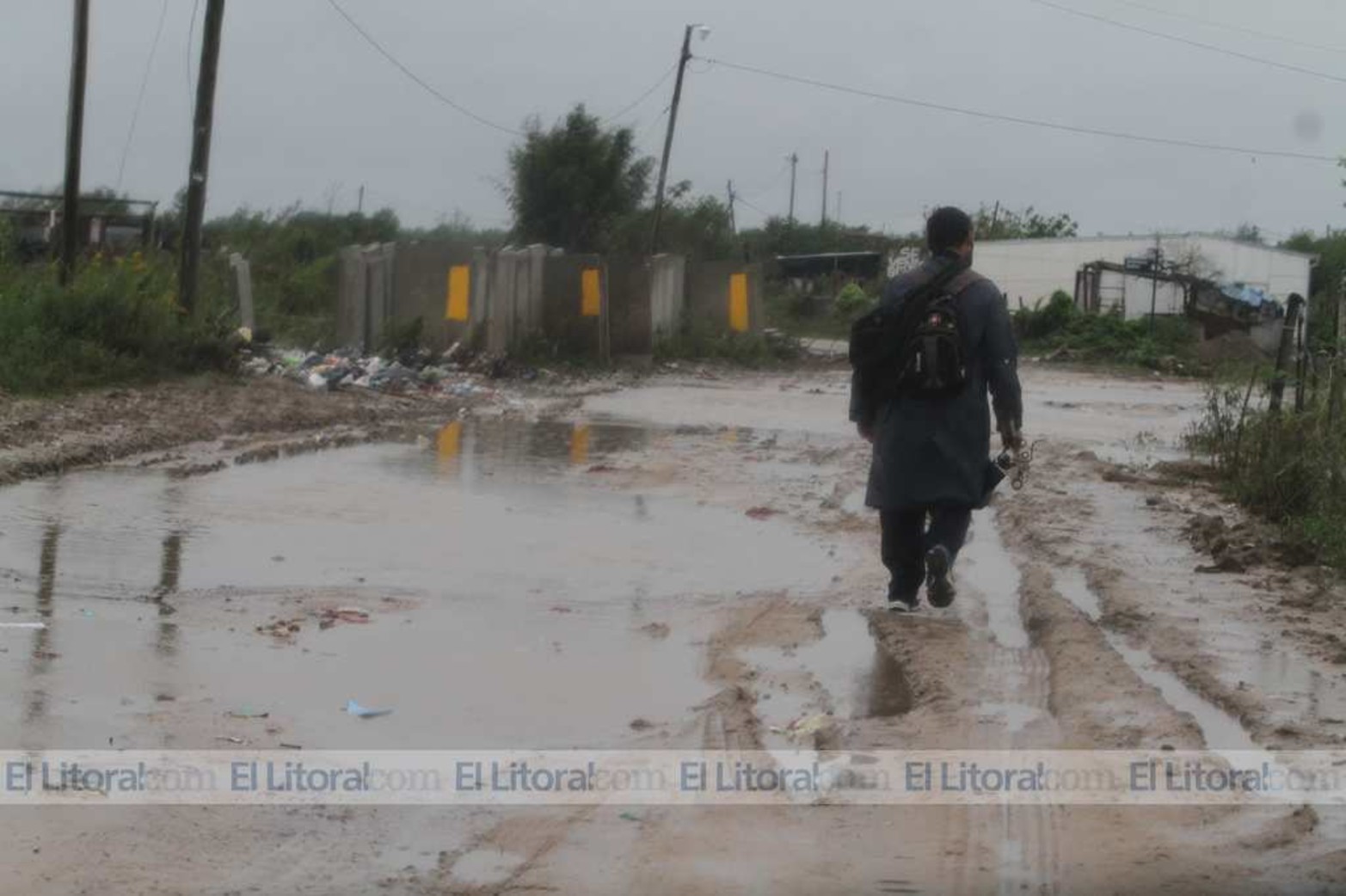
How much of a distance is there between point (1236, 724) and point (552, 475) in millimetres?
8296

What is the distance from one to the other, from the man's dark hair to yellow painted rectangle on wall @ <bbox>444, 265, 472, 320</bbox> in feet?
61.0

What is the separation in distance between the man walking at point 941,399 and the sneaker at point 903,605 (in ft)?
0.53

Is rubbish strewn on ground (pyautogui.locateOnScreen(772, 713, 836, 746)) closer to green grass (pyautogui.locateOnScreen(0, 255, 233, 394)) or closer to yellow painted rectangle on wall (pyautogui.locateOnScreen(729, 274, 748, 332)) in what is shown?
green grass (pyautogui.locateOnScreen(0, 255, 233, 394))

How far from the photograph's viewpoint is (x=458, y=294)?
87.0 feet

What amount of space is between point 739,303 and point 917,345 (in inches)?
1022

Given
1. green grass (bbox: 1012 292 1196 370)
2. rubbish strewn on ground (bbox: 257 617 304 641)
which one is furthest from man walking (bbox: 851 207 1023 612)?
green grass (bbox: 1012 292 1196 370)

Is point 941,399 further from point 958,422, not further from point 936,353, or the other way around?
point 936,353

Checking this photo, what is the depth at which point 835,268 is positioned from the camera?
6284cm

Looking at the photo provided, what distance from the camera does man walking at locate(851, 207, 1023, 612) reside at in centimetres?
814

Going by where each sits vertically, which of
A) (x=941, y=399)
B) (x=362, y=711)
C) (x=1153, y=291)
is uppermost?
(x=1153, y=291)

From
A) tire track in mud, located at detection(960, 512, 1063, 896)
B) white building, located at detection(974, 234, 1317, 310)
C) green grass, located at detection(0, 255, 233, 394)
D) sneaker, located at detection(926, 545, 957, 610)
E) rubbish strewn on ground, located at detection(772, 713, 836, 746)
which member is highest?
white building, located at detection(974, 234, 1317, 310)

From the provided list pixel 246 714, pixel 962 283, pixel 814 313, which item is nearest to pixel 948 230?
pixel 962 283

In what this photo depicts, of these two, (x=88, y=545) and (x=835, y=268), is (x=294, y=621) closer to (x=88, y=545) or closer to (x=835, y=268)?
(x=88, y=545)

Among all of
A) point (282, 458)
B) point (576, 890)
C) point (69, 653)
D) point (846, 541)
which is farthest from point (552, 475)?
point (576, 890)
